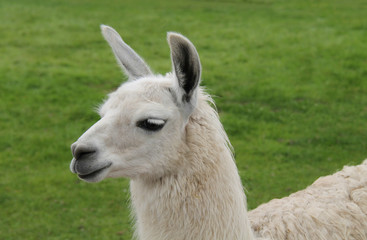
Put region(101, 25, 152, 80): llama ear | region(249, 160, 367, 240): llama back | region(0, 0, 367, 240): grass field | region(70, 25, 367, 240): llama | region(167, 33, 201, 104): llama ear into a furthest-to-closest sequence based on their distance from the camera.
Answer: region(0, 0, 367, 240): grass field < region(249, 160, 367, 240): llama back < region(101, 25, 152, 80): llama ear < region(70, 25, 367, 240): llama < region(167, 33, 201, 104): llama ear

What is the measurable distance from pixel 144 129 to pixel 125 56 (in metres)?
0.59

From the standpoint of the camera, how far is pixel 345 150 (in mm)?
7984

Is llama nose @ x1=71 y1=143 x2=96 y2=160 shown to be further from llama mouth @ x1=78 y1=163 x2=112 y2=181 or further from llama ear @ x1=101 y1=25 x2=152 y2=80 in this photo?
llama ear @ x1=101 y1=25 x2=152 y2=80

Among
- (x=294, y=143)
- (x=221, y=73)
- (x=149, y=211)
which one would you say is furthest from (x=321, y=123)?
(x=149, y=211)

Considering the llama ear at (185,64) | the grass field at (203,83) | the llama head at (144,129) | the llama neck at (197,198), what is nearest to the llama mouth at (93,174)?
the llama head at (144,129)

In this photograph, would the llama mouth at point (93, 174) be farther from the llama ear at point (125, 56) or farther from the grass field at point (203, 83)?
the grass field at point (203, 83)

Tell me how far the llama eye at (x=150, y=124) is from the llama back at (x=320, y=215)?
104 centimetres

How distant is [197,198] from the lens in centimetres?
285

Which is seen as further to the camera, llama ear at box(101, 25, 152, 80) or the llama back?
the llama back

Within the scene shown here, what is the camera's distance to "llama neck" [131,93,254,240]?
2.85m

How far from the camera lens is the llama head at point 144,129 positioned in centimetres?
271

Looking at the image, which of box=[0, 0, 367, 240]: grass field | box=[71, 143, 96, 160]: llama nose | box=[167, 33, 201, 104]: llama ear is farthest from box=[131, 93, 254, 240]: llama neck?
box=[0, 0, 367, 240]: grass field

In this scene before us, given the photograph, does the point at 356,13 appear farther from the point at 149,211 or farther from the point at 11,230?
the point at 149,211

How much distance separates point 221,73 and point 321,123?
2.62 m
